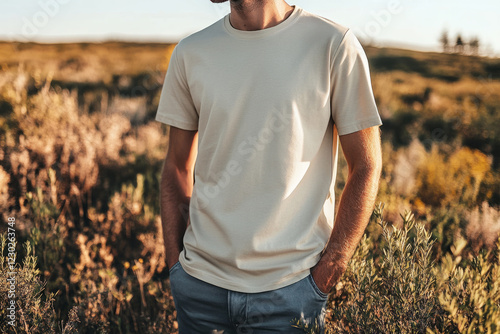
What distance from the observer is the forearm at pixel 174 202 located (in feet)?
7.04

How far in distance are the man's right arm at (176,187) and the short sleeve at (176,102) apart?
102mm

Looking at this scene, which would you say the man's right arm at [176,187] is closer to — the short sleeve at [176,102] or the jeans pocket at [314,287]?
the short sleeve at [176,102]

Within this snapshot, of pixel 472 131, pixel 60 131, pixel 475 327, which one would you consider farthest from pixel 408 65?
pixel 475 327

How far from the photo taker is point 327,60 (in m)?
1.61

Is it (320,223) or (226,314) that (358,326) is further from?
(226,314)

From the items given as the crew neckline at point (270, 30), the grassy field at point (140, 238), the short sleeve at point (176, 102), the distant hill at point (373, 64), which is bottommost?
the distant hill at point (373, 64)

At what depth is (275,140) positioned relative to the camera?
1650 mm

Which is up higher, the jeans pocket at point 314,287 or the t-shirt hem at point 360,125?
the t-shirt hem at point 360,125

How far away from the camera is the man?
1.61m

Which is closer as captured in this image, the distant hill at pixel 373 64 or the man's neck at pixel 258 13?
the man's neck at pixel 258 13

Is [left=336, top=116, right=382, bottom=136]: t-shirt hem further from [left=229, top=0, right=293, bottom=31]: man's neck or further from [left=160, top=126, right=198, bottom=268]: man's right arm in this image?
[left=160, top=126, right=198, bottom=268]: man's right arm

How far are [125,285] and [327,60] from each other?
7.75 feet

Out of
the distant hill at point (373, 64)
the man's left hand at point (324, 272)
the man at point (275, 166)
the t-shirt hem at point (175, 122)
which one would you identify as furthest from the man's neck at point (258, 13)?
the distant hill at point (373, 64)

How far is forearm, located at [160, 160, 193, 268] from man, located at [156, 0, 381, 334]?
1.16ft
